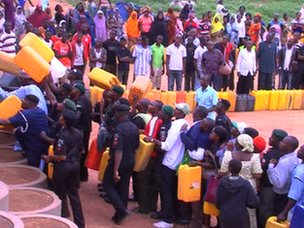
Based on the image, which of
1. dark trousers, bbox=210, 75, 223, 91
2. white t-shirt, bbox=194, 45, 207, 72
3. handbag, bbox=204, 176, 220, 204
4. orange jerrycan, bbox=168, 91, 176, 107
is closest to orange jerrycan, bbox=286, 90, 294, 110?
dark trousers, bbox=210, 75, 223, 91

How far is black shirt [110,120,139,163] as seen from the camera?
7738 mm

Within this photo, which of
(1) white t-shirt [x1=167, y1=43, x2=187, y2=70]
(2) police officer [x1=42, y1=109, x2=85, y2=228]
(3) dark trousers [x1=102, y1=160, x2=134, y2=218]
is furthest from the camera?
(1) white t-shirt [x1=167, y1=43, x2=187, y2=70]

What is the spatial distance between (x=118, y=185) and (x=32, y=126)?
1615mm

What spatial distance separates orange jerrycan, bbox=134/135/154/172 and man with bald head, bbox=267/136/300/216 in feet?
A: 6.24

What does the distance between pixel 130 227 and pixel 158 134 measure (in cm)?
147

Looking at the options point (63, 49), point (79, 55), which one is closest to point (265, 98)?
point (79, 55)

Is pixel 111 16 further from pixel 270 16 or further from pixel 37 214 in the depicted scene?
pixel 270 16

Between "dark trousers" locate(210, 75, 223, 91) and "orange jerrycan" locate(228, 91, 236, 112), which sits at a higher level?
"dark trousers" locate(210, 75, 223, 91)

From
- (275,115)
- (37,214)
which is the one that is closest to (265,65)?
(275,115)

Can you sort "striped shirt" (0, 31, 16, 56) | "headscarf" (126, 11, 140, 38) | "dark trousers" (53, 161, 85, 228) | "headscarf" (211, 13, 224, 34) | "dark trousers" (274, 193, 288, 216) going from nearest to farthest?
"dark trousers" (274, 193, 288, 216) < "dark trousers" (53, 161, 85, 228) < "striped shirt" (0, 31, 16, 56) < "headscarf" (126, 11, 140, 38) < "headscarf" (211, 13, 224, 34)

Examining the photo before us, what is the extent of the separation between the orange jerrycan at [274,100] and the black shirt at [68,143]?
32.6ft

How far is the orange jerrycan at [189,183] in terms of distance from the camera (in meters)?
7.68

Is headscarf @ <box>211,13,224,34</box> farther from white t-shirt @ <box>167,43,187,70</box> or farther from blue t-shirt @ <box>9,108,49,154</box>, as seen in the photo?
blue t-shirt @ <box>9,108,49,154</box>

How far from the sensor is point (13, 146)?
9750mm
